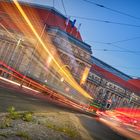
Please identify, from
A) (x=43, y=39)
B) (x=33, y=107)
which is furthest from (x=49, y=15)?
(x=33, y=107)

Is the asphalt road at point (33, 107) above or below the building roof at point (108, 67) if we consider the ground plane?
below

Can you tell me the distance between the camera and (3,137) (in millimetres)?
5297

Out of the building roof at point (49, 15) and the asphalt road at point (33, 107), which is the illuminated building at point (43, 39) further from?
the asphalt road at point (33, 107)

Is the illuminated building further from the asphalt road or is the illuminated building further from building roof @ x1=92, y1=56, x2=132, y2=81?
the asphalt road

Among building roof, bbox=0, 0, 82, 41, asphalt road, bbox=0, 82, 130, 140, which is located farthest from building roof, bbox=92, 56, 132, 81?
asphalt road, bbox=0, 82, 130, 140

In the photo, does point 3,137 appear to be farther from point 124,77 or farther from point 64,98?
point 124,77

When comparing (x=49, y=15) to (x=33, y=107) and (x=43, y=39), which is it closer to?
(x=43, y=39)

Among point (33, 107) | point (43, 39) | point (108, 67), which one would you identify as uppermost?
point (108, 67)

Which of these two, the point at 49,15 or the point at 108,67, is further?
the point at 108,67

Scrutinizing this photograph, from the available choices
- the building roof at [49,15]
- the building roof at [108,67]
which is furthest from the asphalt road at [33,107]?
the building roof at [108,67]

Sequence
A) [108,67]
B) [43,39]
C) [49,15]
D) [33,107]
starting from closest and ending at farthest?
1. [33,107]
2. [43,39]
3. [49,15]
4. [108,67]

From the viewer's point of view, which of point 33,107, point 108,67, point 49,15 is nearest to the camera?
point 33,107

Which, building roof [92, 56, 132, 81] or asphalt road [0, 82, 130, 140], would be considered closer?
asphalt road [0, 82, 130, 140]

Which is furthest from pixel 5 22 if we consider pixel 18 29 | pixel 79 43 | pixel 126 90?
pixel 126 90
